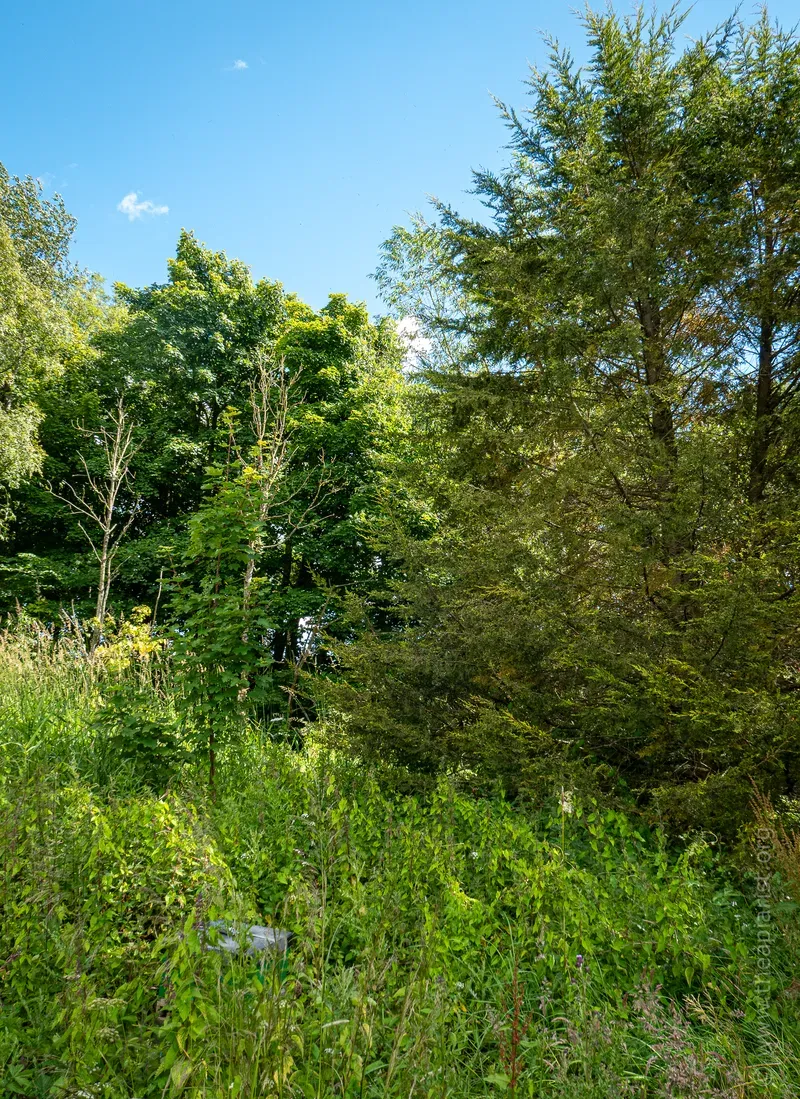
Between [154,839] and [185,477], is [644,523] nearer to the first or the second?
[154,839]

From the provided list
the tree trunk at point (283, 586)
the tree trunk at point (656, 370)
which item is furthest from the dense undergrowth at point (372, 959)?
the tree trunk at point (283, 586)

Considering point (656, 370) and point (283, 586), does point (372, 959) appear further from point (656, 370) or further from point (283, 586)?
point (283, 586)

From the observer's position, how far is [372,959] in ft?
4.99

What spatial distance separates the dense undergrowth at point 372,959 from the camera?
4.88ft

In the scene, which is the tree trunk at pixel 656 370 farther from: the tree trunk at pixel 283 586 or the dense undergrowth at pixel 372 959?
the tree trunk at pixel 283 586

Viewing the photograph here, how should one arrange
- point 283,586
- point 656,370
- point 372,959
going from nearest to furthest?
point 372,959
point 656,370
point 283,586

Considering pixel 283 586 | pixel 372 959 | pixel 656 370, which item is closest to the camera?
pixel 372 959

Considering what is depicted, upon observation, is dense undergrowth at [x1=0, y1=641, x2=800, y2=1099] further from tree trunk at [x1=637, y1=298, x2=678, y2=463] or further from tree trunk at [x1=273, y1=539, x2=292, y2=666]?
tree trunk at [x1=273, y1=539, x2=292, y2=666]

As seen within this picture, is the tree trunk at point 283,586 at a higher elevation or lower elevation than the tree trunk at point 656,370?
lower

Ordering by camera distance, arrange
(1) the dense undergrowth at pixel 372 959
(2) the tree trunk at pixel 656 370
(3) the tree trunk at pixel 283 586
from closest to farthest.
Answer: (1) the dense undergrowth at pixel 372 959 < (2) the tree trunk at pixel 656 370 < (3) the tree trunk at pixel 283 586

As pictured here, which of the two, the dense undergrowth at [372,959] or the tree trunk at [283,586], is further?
the tree trunk at [283,586]

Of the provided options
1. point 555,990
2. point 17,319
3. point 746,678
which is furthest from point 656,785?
point 17,319

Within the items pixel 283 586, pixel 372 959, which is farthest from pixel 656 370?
pixel 283 586

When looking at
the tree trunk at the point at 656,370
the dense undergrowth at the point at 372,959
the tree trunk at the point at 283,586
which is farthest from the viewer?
the tree trunk at the point at 283,586
